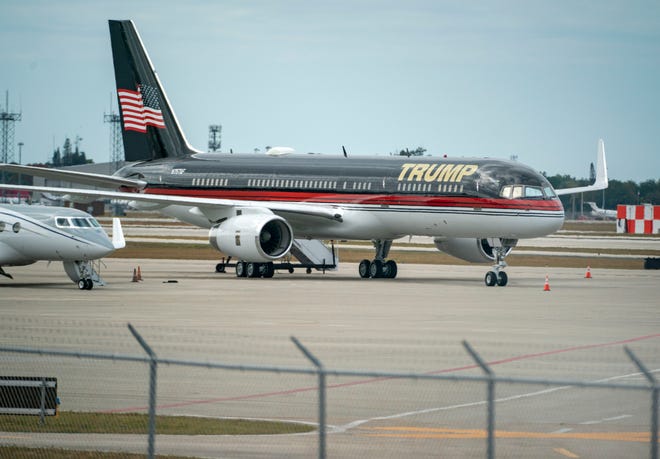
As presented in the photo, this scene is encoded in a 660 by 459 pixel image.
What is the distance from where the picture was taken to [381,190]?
45656 millimetres

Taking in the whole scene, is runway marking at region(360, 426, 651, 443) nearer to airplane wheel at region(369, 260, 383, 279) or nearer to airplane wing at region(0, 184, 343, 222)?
airplane wing at region(0, 184, 343, 222)

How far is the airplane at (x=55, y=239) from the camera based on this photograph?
1487 inches

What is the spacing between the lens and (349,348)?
23094 mm

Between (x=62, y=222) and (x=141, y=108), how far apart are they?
16188 mm

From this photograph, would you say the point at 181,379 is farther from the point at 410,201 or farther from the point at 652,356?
the point at 410,201

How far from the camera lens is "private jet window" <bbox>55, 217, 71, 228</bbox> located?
38031mm

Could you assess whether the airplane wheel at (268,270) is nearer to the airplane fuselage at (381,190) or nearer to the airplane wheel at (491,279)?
the airplane fuselage at (381,190)

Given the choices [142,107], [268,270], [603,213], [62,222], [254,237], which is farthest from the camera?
[603,213]

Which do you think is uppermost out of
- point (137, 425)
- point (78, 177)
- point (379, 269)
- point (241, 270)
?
point (78, 177)

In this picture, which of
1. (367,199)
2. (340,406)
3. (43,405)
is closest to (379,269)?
(367,199)

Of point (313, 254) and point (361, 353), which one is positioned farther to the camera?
point (313, 254)

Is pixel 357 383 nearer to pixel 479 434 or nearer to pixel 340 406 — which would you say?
pixel 340 406

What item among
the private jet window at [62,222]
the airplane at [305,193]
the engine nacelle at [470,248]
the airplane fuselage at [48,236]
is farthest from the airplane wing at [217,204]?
the private jet window at [62,222]

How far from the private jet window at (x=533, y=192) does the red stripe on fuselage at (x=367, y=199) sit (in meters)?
0.21
